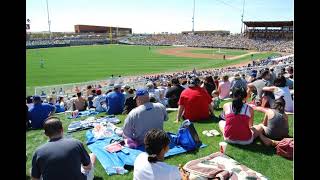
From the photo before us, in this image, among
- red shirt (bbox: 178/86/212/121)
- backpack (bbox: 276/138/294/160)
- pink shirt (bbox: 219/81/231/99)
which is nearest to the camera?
backpack (bbox: 276/138/294/160)

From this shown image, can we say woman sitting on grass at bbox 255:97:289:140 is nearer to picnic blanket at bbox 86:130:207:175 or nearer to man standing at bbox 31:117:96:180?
picnic blanket at bbox 86:130:207:175

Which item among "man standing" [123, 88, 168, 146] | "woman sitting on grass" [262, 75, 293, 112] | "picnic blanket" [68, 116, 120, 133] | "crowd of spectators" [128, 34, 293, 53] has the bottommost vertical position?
"picnic blanket" [68, 116, 120, 133]

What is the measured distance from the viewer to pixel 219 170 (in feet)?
16.5

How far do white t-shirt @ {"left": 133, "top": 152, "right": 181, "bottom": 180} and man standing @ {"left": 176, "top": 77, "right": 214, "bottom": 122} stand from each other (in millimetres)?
4759

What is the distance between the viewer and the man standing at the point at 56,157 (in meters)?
4.15

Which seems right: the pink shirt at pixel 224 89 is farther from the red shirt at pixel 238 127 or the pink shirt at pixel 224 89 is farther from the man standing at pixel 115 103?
the red shirt at pixel 238 127

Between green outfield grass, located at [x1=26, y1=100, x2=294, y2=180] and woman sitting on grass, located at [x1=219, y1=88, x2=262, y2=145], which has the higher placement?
woman sitting on grass, located at [x1=219, y1=88, x2=262, y2=145]

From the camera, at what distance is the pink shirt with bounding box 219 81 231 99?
12.8 metres

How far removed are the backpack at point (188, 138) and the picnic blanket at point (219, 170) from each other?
3.19ft

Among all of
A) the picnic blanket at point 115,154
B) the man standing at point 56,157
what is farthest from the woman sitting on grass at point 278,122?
the man standing at point 56,157

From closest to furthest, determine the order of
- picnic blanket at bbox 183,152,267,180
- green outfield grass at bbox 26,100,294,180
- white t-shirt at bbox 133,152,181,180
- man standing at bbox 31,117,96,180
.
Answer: white t-shirt at bbox 133,152,181,180
man standing at bbox 31,117,96,180
picnic blanket at bbox 183,152,267,180
green outfield grass at bbox 26,100,294,180

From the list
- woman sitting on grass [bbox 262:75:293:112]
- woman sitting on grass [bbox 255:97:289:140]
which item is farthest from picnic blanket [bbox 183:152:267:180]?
woman sitting on grass [bbox 262:75:293:112]
